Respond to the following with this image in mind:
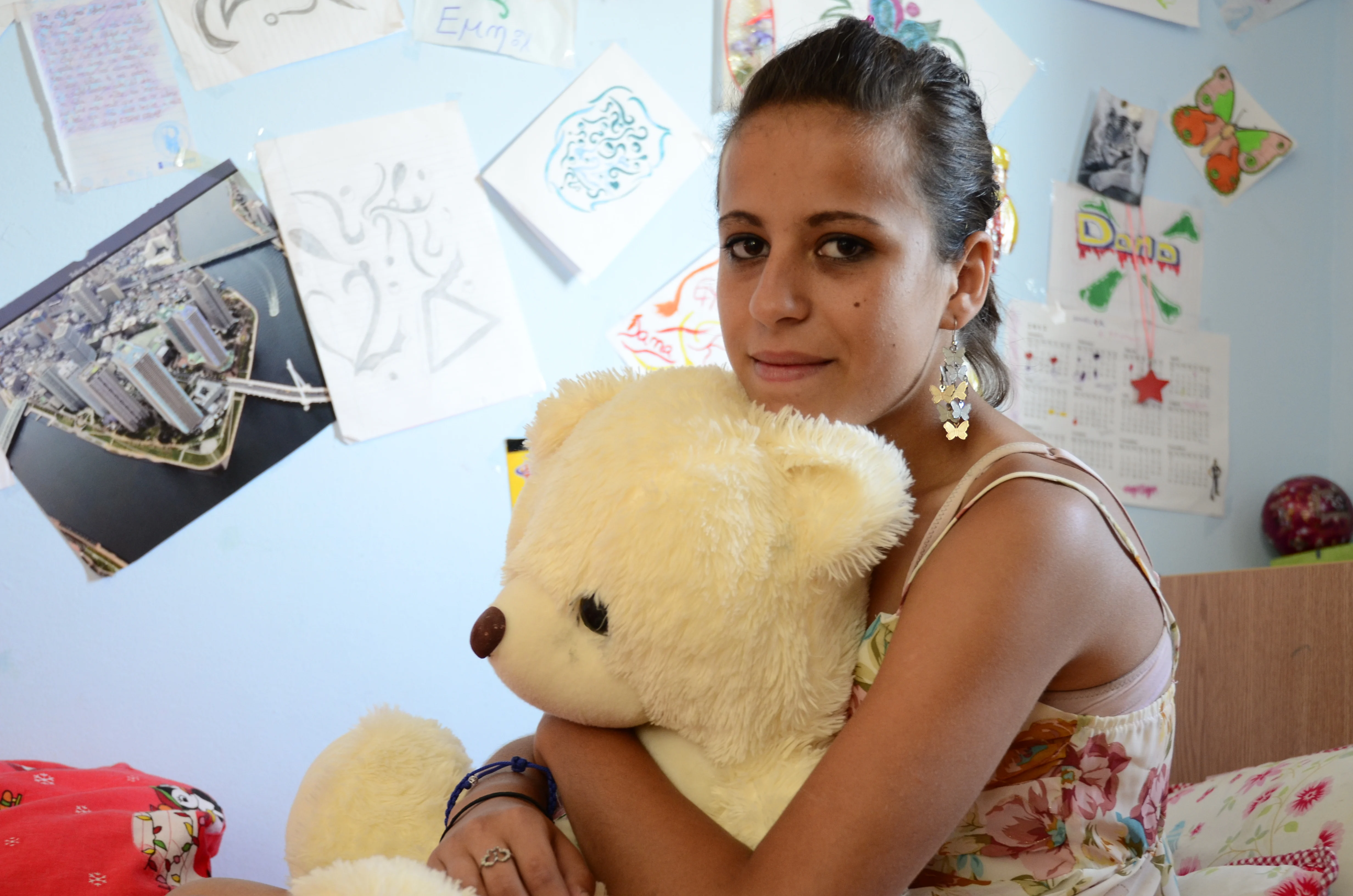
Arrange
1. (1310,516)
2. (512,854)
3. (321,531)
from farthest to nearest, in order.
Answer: (1310,516), (321,531), (512,854)

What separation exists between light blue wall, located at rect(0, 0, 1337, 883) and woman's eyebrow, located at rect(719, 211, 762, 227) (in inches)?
29.7

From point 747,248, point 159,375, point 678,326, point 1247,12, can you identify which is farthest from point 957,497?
point 1247,12

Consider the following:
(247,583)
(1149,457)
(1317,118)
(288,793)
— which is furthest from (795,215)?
(1317,118)

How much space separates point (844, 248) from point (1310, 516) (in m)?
1.49

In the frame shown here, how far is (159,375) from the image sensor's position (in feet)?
4.51

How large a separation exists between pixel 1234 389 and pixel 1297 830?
1.20 m

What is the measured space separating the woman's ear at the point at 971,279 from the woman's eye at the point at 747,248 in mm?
163

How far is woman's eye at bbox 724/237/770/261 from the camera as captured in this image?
0.87 meters

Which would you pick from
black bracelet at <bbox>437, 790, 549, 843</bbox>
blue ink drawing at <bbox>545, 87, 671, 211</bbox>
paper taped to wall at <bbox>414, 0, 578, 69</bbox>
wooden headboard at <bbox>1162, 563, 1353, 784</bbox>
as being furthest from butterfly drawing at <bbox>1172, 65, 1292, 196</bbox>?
black bracelet at <bbox>437, 790, 549, 843</bbox>

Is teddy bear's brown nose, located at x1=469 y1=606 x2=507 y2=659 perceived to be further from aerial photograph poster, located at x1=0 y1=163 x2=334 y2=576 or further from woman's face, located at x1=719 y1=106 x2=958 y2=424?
aerial photograph poster, located at x1=0 y1=163 x2=334 y2=576

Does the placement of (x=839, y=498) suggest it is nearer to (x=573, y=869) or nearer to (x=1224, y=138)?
(x=573, y=869)

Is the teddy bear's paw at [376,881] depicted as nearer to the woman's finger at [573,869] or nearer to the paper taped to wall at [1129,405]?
the woman's finger at [573,869]

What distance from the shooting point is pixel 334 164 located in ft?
4.77

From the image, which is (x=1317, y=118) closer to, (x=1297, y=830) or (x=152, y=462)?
(x=1297, y=830)
